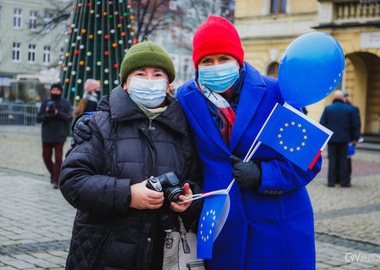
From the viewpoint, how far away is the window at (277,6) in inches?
1006

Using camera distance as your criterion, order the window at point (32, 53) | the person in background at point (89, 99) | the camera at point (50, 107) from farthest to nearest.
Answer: the window at point (32, 53) → the camera at point (50, 107) → the person in background at point (89, 99)

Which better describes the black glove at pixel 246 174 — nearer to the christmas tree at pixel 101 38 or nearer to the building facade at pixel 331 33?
the christmas tree at pixel 101 38

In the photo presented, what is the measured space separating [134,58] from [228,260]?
1.17 metres

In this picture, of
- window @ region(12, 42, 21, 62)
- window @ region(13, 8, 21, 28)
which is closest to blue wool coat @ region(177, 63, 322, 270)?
window @ region(13, 8, 21, 28)

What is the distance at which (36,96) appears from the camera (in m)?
32.6

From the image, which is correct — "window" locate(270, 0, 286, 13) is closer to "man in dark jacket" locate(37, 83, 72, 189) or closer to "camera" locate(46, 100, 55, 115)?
"man in dark jacket" locate(37, 83, 72, 189)

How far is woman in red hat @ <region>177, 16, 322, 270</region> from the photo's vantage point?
2.77 m

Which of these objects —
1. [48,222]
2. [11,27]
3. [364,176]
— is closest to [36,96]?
[11,27]

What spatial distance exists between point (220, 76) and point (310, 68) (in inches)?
18.2

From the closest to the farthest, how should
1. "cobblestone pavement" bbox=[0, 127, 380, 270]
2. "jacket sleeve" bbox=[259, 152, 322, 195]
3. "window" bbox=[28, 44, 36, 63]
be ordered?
"jacket sleeve" bbox=[259, 152, 322, 195], "cobblestone pavement" bbox=[0, 127, 380, 270], "window" bbox=[28, 44, 36, 63]

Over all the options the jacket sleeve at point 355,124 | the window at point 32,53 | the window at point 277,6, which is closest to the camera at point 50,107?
the jacket sleeve at point 355,124

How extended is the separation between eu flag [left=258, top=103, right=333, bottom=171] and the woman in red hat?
9cm

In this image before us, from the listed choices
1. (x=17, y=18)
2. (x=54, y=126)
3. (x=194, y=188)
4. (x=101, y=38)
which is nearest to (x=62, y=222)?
(x=54, y=126)

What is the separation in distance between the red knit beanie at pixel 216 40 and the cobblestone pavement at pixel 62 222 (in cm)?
302
